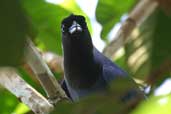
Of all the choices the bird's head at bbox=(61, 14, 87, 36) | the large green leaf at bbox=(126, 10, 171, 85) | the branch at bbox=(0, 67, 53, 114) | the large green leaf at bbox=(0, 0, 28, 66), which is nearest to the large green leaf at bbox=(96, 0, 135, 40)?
the bird's head at bbox=(61, 14, 87, 36)

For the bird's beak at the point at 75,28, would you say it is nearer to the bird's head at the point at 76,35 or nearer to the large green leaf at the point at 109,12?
the bird's head at the point at 76,35

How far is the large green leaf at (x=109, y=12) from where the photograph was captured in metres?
2.23

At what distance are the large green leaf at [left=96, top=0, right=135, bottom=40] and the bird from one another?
145mm

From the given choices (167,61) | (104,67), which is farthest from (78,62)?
(167,61)

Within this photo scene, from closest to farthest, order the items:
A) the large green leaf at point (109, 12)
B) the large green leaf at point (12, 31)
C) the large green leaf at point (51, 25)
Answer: the large green leaf at point (12, 31)
the large green leaf at point (51, 25)
the large green leaf at point (109, 12)

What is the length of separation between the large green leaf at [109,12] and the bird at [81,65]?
0.15m

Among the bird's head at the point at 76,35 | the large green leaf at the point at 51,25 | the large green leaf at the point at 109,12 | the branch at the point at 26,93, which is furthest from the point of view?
the large green leaf at the point at 109,12

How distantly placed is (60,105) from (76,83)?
193 cm

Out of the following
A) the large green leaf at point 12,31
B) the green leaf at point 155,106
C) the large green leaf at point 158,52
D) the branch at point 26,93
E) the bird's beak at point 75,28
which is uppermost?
the large green leaf at point 12,31

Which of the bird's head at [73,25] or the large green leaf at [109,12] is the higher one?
the bird's head at [73,25]

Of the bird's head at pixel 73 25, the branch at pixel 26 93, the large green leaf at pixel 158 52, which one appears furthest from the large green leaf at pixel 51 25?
the large green leaf at pixel 158 52

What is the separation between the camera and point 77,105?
39cm

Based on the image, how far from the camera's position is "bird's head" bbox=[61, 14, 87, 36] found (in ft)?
6.80

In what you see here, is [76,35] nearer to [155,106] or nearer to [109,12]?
[109,12]
